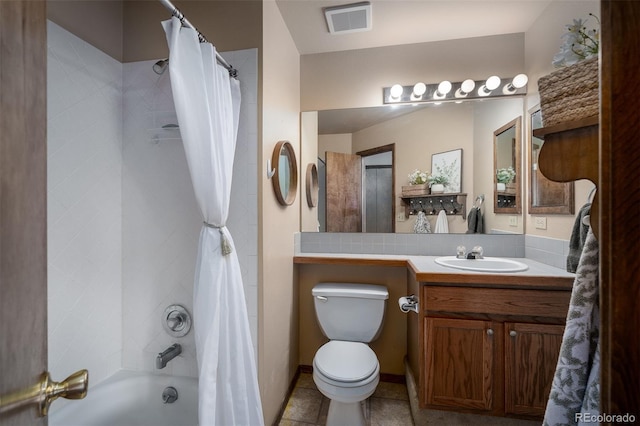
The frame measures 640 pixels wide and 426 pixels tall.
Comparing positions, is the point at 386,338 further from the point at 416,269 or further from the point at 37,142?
the point at 37,142

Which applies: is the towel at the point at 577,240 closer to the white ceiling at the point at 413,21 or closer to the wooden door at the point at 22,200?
the white ceiling at the point at 413,21

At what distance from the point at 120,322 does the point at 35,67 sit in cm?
172

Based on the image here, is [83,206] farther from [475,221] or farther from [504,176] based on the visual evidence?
[504,176]

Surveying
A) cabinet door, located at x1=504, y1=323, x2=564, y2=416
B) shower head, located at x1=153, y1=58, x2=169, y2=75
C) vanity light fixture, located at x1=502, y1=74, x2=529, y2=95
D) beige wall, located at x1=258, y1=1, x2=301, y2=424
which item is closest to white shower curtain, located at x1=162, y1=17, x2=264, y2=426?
beige wall, located at x1=258, y1=1, x2=301, y2=424

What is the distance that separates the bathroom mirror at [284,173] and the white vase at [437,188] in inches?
40.4

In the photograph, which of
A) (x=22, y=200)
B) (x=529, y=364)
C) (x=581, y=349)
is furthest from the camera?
(x=529, y=364)

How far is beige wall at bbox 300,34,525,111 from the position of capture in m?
2.01

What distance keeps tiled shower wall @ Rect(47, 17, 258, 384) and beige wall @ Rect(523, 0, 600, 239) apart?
1.68 m

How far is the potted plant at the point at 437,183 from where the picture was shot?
6.83 ft

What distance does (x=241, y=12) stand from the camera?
4.98 ft

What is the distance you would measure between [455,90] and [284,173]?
1389mm

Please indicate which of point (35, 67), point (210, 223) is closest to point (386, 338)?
point (210, 223)

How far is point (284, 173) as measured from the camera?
1.91 metres

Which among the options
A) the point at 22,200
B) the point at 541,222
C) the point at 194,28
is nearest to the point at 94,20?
the point at 194,28
